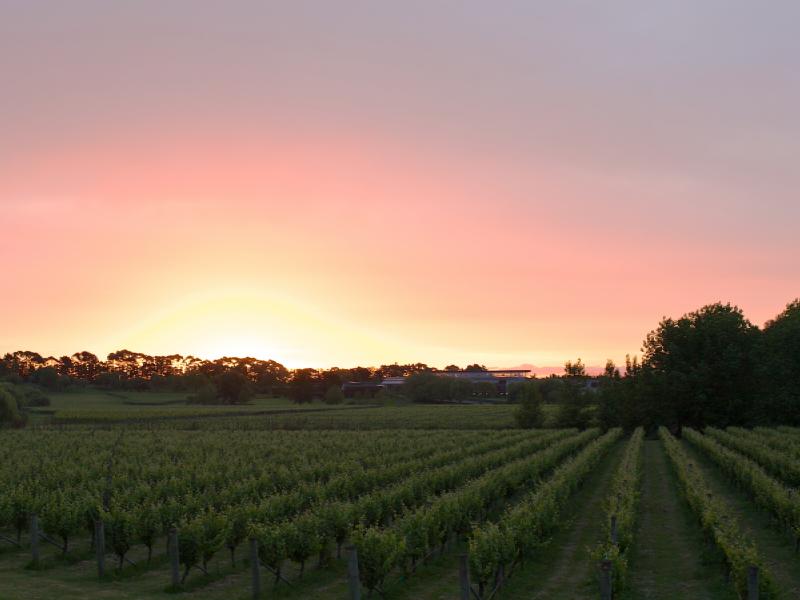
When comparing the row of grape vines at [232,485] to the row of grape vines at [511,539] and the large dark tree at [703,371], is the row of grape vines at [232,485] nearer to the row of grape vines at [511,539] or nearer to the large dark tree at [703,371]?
Answer: the row of grape vines at [511,539]

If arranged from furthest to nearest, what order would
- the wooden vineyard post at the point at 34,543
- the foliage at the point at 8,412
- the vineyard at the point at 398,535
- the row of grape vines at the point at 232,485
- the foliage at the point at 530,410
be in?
the foliage at the point at 530,410, the foliage at the point at 8,412, the wooden vineyard post at the point at 34,543, the row of grape vines at the point at 232,485, the vineyard at the point at 398,535

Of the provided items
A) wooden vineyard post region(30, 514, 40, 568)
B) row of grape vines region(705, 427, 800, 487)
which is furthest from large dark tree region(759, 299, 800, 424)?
wooden vineyard post region(30, 514, 40, 568)

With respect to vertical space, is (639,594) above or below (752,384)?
below

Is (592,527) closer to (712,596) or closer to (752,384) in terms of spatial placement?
(712,596)

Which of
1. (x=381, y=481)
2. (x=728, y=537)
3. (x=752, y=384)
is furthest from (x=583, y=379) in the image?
(x=728, y=537)

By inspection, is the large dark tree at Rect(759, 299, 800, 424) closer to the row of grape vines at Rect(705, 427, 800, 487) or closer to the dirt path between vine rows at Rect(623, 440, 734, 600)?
the row of grape vines at Rect(705, 427, 800, 487)

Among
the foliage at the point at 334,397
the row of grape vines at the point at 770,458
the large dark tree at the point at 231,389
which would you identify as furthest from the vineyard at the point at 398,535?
the large dark tree at the point at 231,389

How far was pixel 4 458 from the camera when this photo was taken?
41.2 metres

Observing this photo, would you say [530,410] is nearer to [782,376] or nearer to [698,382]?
[698,382]

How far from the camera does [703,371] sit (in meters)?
78.0

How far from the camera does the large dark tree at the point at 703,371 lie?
254 ft

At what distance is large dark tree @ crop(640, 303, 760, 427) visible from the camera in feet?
254

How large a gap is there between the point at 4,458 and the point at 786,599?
131 feet

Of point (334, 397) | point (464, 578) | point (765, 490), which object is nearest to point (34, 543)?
point (464, 578)
